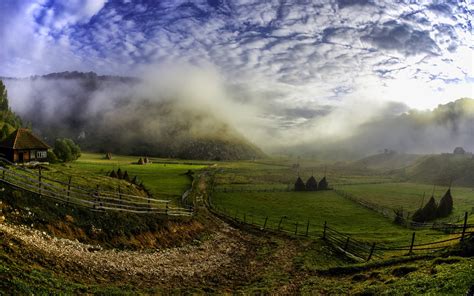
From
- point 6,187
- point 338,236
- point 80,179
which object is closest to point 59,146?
point 80,179

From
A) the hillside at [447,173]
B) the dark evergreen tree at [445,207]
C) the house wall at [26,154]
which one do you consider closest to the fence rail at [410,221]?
the dark evergreen tree at [445,207]

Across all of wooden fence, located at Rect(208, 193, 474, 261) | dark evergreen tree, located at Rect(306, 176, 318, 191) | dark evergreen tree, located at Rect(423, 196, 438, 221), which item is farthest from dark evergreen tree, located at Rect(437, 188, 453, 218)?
dark evergreen tree, located at Rect(306, 176, 318, 191)

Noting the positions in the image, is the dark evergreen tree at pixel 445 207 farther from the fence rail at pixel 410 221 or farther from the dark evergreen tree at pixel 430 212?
the fence rail at pixel 410 221

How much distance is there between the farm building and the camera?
5562cm

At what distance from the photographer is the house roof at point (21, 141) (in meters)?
56.2

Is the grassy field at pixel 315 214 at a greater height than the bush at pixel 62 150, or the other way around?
the bush at pixel 62 150

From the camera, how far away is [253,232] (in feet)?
136

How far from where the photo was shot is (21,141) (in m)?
57.9

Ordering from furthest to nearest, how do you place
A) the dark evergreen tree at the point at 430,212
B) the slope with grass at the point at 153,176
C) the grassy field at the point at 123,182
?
the slope with grass at the point at 153,176 < the dark evergreen tree at the point at 430,212 < the grassy field at the point at 123,182

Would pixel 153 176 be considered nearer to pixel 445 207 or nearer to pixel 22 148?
pixel 22 148

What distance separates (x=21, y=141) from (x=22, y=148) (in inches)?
62.8

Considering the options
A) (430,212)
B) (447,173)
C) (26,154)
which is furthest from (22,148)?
(447,173)

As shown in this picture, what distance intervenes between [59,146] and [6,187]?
83.0 meters

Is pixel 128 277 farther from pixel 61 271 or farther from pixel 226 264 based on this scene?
pixel 226 264
